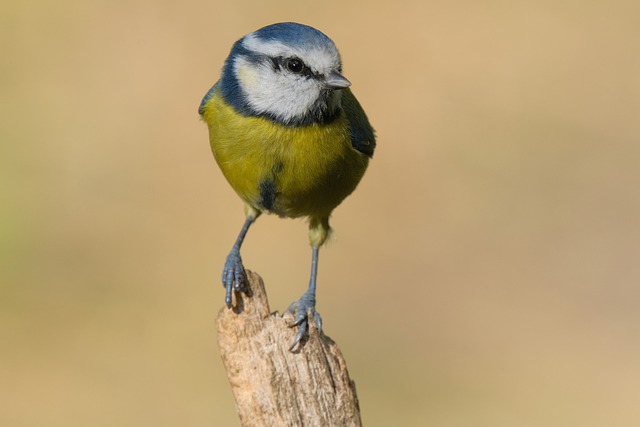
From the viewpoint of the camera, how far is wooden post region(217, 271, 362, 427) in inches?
140

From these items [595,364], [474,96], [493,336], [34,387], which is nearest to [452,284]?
[493,336]

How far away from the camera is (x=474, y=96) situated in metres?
8.62

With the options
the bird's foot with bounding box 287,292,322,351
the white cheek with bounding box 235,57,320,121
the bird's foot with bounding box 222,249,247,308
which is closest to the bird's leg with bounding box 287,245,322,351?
the bird's foot with bounding box 287,292,322,351

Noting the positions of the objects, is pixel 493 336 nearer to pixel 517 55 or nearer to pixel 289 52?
pixel 517 55

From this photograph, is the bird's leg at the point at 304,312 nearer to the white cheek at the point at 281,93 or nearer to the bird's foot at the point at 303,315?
the bird's foot at the point at 303,315

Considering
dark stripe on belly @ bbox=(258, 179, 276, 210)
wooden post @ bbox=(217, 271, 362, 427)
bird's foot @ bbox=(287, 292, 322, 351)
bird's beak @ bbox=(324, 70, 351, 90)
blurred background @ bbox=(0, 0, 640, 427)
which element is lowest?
wooden post @ bbox=(217, 271, 362, 427)

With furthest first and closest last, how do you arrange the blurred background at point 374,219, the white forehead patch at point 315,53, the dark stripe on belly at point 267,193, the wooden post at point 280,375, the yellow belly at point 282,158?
the blurred background at point 374,219 → the dark stripe on belly at point 267,193 → the yellow belly at point 282,158 → the white forehead patch at point 315,53 → the wooden post at point 280,375

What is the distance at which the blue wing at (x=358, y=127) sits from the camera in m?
4.62

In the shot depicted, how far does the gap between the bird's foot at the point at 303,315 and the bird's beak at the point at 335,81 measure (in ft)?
3.13

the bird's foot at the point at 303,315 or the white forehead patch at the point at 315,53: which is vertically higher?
the white forehead patch at the point at 315,53

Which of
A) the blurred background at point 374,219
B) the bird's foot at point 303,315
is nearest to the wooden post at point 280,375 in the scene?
the bird's foot at point 303,315

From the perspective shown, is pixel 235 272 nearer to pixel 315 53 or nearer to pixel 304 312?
pixel 304 312

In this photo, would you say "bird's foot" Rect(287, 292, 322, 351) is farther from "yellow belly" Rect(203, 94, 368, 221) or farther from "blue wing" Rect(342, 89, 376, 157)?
"blue wing" Rect(342, 89, 376, 157)

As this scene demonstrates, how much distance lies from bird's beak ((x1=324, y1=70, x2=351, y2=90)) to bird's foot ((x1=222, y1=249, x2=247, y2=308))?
0.86 metres
